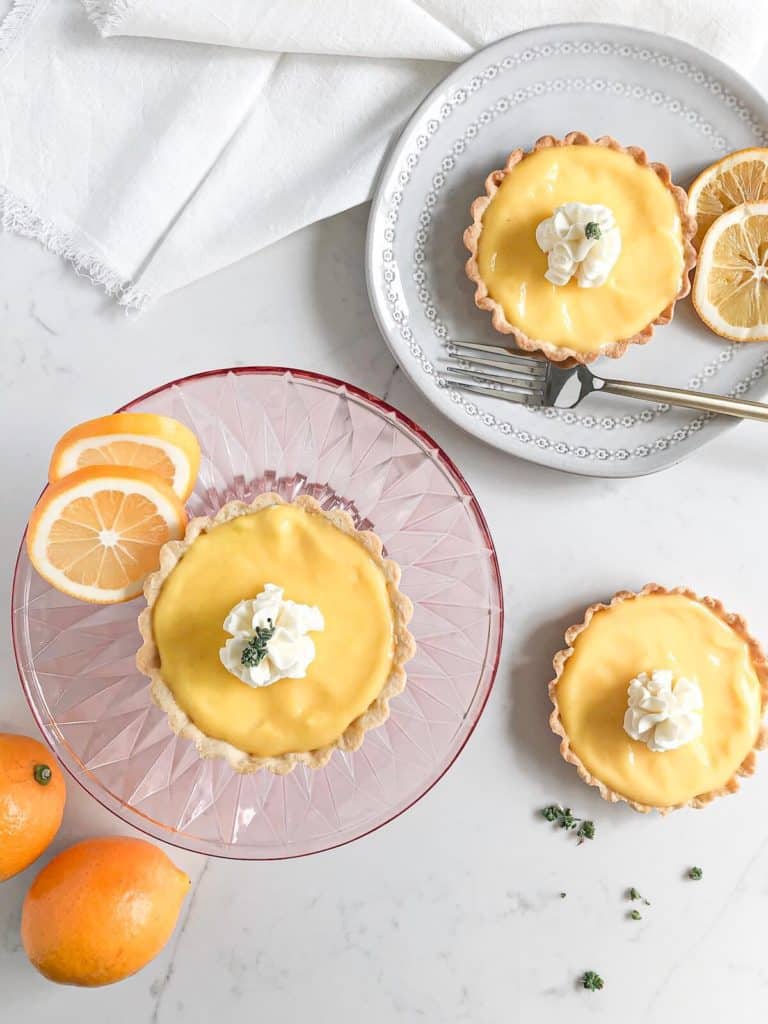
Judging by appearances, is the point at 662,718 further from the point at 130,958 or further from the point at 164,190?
the point at 164,190

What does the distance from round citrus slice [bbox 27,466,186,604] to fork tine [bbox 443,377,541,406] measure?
26.5 inches

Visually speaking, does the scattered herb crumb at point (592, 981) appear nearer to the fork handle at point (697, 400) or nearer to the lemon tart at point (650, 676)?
the lemon tart at point (650, 676)

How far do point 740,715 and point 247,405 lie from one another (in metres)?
1.27

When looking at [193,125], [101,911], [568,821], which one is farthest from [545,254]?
[101,911]

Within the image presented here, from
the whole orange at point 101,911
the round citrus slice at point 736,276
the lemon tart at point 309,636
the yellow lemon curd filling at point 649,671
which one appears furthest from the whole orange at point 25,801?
the round citrus slice at point 736,276

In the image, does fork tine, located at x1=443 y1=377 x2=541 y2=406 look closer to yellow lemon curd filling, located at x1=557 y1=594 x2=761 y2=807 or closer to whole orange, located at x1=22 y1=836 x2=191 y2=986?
yellow lemon curd filling, located at x1=557 y1=594 x2=761 y2=807

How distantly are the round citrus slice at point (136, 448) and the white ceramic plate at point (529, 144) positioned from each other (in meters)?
0.54

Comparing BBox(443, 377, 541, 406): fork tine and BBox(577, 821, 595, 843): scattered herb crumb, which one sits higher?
BBox(443, 377, 541, 406): fork tine

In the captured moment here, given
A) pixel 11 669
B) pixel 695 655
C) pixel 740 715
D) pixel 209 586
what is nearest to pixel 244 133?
pixel 209 586

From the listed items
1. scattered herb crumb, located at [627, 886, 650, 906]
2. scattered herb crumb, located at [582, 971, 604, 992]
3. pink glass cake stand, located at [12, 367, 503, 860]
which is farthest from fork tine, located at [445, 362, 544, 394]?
scattered herb crumb, located at [582, 971, 604, 992]

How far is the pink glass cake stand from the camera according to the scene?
1.92 meters

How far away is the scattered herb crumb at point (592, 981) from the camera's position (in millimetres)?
2191

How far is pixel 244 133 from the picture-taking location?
6.79 ft

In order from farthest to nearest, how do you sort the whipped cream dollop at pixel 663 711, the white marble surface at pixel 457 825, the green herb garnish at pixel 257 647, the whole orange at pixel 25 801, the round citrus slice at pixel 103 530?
the white marble surface at pixel 457 825, the whipped cream dollop at pixel 663 711, the whole orange at pixel 25 801, the round citrus slice at pixel 103 530, the green herb garnish at pixel 257 647
